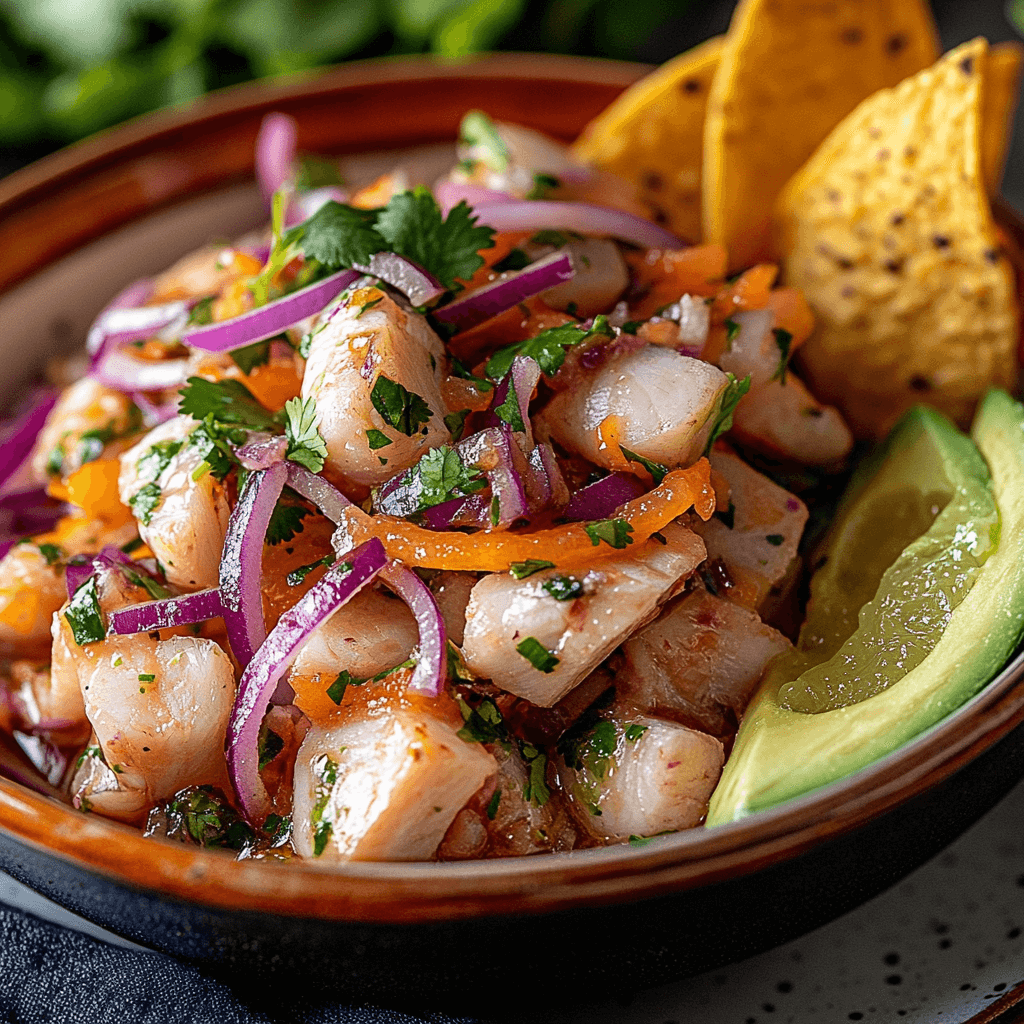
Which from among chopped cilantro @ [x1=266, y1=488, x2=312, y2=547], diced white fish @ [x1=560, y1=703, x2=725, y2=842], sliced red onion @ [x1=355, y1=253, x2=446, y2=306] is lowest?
diced white fish @ [x1=560, y1=703, x2=725, y2=842]

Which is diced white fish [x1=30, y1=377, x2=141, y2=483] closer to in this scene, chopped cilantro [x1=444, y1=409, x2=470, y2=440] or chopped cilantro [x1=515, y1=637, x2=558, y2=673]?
chopped cilantro [x1=444, y1=409, x2=470, y2=440]

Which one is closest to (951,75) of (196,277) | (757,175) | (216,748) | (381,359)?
(757,175)

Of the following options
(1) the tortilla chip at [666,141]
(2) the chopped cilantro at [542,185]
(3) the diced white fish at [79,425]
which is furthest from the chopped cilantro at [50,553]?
(1) the tortilla chip at [666,141]

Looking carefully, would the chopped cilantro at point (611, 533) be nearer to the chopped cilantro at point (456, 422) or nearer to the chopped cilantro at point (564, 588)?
the chopped cilantro at point (564, 588)

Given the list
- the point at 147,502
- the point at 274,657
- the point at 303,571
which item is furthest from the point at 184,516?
the point at 274,657

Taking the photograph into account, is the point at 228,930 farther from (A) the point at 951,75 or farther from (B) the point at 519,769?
(A) the point at 951,75

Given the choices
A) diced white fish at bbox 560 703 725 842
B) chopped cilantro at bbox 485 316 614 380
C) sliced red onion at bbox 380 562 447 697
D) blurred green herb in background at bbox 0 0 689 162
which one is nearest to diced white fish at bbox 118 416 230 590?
sliced red onion at bbox 380 562 447 697
